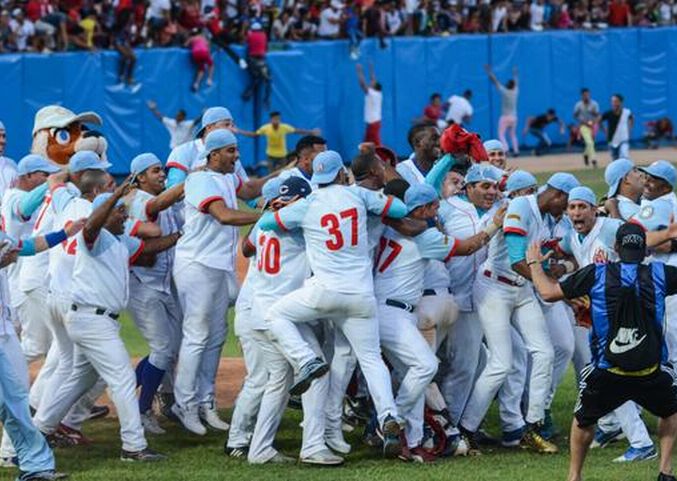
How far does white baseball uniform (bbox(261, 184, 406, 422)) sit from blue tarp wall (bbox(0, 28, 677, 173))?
58.9ft

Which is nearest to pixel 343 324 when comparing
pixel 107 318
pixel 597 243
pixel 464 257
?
pixel 464 257

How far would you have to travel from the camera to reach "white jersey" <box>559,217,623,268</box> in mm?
10578

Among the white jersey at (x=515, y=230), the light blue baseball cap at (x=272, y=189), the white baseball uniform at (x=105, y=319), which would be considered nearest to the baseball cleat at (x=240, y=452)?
the white baseball uniform at (x=105, y=319)

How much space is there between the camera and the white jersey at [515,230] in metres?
10.6

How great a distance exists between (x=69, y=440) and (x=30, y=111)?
17.2 meters

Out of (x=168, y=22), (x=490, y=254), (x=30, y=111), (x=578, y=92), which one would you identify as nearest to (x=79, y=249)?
(x=490, y=254)

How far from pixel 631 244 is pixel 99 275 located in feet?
11.2

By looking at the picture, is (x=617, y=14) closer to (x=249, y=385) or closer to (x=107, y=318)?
(x=249, y=385)

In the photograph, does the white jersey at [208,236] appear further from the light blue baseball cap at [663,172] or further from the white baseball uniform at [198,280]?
the light blue baseball cap at [663,172]

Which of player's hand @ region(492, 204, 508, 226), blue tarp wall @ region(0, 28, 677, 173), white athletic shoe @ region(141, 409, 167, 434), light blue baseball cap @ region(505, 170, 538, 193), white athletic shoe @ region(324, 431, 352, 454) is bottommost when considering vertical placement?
blue tarp wall @ region(0, 28, 677, 173)

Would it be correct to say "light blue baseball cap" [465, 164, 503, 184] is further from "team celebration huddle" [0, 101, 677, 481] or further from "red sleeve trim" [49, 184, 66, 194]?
"red sleeve trim" [49, 184, 66, 194]

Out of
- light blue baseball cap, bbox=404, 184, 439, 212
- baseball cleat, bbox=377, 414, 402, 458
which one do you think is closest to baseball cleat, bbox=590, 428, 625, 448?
baseball cleat, bbox=377, 414, 402, 458

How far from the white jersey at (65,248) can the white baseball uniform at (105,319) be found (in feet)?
0.24

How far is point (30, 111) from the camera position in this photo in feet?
90.9
